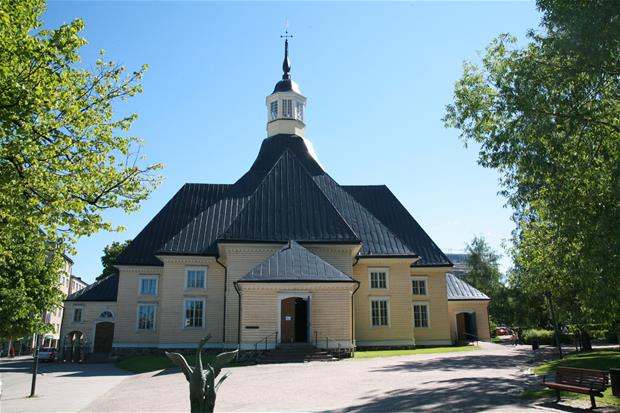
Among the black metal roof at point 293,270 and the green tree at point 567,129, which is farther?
the black metal roof at point 293,270

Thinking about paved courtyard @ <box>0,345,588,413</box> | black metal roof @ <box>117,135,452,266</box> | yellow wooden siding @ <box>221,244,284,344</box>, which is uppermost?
black metal roof @ <box>117,135,452,266</box>

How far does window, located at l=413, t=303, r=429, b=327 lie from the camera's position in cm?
3397

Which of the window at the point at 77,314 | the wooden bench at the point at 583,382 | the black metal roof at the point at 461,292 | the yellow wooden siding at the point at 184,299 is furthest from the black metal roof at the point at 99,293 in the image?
the wooden bench at the point at 583,382

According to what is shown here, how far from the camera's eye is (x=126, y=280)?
33.3 m

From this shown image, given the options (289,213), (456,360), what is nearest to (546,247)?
(456,360)

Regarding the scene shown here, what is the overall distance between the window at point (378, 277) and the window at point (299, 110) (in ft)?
54.6

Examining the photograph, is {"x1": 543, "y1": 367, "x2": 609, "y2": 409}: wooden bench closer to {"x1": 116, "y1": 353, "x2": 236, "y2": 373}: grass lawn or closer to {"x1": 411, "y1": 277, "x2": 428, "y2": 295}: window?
{"x1": 116, "y1": 353, "x2": 236, "y2": 373}: grass lawn

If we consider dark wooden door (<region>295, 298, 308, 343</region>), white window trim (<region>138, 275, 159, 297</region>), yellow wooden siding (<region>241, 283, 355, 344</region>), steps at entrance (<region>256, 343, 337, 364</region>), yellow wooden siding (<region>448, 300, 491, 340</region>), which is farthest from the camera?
yellow wooden siding (<region>448, 300, 491, 340</region>)

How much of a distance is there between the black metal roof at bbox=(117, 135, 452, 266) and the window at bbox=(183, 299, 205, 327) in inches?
Result: 124

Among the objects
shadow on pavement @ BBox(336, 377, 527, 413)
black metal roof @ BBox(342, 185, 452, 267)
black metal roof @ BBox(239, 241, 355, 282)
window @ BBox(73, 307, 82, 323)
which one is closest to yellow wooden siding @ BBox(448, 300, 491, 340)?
black metal roof @ BBox(342, 185, 452, 267)

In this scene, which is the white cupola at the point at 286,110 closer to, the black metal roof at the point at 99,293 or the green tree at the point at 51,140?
the black metal roof at the point at 99,293

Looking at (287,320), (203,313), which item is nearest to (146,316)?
(203,313)

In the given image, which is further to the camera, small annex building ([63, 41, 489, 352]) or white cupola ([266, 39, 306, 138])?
white cupola ([266, 39, 306, 138])

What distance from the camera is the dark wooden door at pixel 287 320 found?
25.3m
